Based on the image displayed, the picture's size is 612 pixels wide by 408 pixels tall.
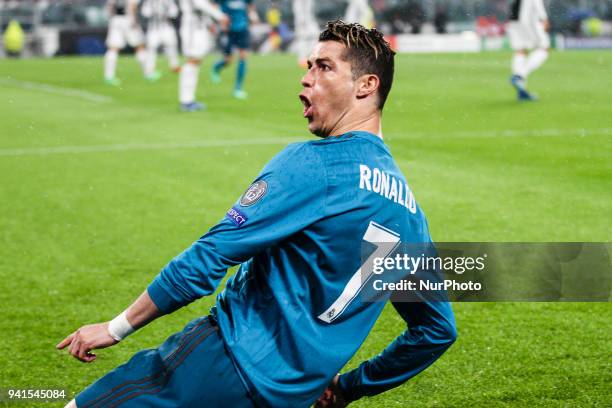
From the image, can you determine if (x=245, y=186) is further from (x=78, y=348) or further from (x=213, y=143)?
(x=78, y=348)

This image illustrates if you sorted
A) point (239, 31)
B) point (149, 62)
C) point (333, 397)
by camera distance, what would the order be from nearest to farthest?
1. point (333, 397)
2. point (239, 31)
3. point (149, 62)

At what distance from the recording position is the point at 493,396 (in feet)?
12.7

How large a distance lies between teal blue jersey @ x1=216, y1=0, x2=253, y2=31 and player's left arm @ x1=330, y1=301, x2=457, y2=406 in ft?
47.8

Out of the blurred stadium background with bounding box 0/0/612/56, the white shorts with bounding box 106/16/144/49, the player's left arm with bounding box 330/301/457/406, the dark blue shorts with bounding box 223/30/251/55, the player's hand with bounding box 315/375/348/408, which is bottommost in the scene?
the blurred stadium background with bounding box 0/0/612/56

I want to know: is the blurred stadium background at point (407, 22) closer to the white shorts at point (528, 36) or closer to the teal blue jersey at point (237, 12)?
the teal blue jersey at point (237, 12)

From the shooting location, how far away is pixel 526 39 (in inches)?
618

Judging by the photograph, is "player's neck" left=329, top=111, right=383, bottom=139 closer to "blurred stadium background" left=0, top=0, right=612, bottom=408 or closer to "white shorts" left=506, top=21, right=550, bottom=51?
"blurred stadium background" left=0, top=0, right=612, bottom=408

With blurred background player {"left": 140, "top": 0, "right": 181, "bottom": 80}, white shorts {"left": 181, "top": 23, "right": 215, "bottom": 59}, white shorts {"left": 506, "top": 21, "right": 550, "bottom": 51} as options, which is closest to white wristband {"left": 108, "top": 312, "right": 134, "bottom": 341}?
white shorts {"left": 181, "top": 23, "right": 215, "bottom": 59}

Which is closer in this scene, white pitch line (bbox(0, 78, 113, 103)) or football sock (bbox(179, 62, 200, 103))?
football sock (bbox(179, 62, 200, 103))

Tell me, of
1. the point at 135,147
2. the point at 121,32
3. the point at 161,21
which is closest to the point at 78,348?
the point at 135,147

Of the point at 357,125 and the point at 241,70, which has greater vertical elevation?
the point at 357,125

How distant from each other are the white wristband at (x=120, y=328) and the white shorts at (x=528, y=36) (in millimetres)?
13983

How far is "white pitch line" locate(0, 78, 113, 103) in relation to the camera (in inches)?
683

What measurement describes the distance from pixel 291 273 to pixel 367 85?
0.53 meters
